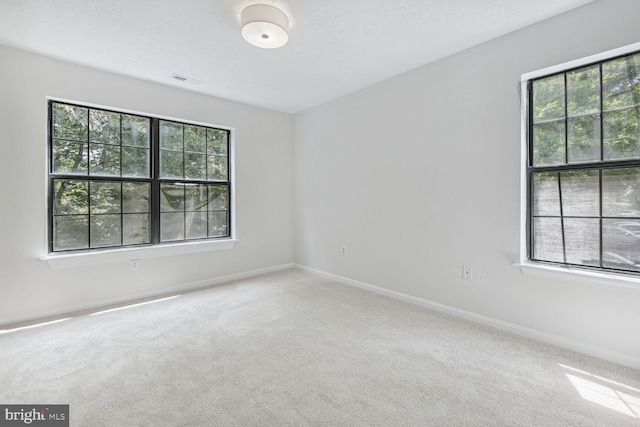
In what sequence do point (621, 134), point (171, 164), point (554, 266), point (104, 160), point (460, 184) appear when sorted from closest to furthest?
point (621, 134) < point (554, 266) < point (460, 184) < point (104, 160) < point (171, 164)

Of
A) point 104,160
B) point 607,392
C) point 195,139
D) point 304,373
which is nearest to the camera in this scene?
point 607,392

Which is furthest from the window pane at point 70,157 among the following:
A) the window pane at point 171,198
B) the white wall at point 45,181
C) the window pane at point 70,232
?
the window pane at point 171,198

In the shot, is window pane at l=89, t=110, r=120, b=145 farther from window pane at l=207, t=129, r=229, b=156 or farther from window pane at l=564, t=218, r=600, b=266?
window pane at l=564, t=218, r=600, b=266

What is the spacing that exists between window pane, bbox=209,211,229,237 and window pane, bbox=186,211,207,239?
0.08 m

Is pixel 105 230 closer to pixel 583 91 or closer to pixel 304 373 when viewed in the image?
pixel 304 373

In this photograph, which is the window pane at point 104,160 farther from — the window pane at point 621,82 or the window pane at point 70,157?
the window pane at point 621,82

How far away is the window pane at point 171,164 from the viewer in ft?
11.9

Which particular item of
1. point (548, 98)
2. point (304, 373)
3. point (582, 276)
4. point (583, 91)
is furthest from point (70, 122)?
point (582, 276)

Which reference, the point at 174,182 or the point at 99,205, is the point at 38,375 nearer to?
the point at 99,205

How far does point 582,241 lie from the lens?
2.26 meters

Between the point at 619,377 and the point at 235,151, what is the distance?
432cm

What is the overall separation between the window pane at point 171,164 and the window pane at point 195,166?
2.5 inches

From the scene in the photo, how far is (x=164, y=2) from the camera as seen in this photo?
2078 millimetres

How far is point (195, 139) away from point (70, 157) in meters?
1.33
